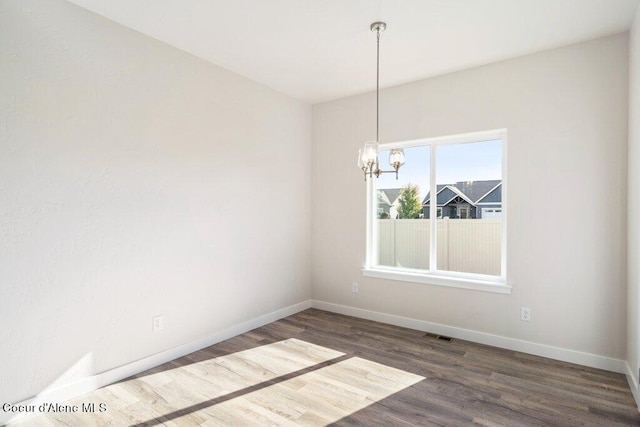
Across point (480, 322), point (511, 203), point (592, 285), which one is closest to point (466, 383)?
point (480, 322)

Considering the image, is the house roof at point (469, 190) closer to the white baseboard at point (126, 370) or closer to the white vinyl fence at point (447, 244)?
the white vinyl fence at point (447, 244)

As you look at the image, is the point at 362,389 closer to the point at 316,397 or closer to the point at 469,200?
the point at 316,397

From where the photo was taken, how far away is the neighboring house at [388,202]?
409 centimetres

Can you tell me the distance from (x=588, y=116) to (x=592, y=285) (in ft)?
4.80

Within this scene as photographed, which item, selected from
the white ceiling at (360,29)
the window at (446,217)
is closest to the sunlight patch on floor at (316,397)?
the window at (446,217)

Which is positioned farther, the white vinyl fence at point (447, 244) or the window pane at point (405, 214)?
the window pane at point (405, 214)

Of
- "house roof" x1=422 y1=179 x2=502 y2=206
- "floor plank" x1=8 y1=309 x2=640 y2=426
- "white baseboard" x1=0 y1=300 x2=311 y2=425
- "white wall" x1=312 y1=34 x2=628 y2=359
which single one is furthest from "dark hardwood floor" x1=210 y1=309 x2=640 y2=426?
"house roof" x1=422 y1=179 x2=502 y2=206

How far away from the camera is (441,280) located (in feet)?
11.7

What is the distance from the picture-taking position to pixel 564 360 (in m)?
2.93

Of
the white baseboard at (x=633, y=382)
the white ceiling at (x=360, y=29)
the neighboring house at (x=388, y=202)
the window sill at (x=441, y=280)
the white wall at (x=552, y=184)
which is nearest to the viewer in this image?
the white baseboard at (x=633, y=382)

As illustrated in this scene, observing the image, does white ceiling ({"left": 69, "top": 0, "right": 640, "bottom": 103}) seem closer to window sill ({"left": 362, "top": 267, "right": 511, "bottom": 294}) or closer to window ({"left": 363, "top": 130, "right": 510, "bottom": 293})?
window ({"left": 363, "top": 130, "right": 510, "bottom": 293})

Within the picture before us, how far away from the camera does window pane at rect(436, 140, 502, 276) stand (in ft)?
11.1

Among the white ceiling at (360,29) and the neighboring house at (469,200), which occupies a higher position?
the white ceiling at (360,29)

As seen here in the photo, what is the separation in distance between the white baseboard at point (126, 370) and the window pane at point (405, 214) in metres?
1.74
